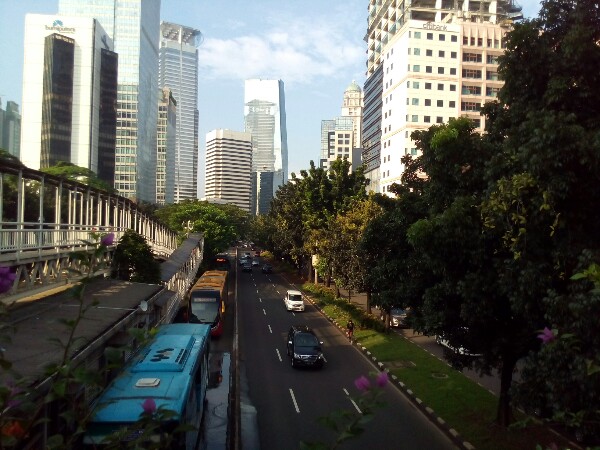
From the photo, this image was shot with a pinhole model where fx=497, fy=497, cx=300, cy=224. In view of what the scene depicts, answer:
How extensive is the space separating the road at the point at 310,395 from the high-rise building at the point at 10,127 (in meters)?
89.9

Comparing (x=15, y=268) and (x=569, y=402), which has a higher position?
(x=15, y=268)

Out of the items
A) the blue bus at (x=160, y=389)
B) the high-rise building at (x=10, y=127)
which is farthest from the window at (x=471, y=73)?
the high-rise building at (x=10, y=127)

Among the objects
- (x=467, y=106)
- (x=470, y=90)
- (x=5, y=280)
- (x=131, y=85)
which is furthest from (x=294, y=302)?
(x=131, y=85)

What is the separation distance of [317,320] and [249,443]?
781 inches

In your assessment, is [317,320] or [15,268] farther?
[317,320]

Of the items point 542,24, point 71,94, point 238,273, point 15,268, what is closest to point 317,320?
point 15,268

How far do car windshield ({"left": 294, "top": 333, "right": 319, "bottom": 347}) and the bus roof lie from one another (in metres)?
8.41

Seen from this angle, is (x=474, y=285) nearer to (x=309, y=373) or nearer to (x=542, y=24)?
(x=542, y=24)

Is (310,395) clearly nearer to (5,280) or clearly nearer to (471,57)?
(5,280)

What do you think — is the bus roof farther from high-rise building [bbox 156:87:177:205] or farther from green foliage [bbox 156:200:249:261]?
high-rise building [bbox 156:87:177:205]

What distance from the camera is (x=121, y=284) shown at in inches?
714

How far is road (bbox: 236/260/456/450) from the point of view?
43.2 ft

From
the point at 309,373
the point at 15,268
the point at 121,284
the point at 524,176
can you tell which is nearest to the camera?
the point at 524,176

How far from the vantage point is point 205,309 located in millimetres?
25828
